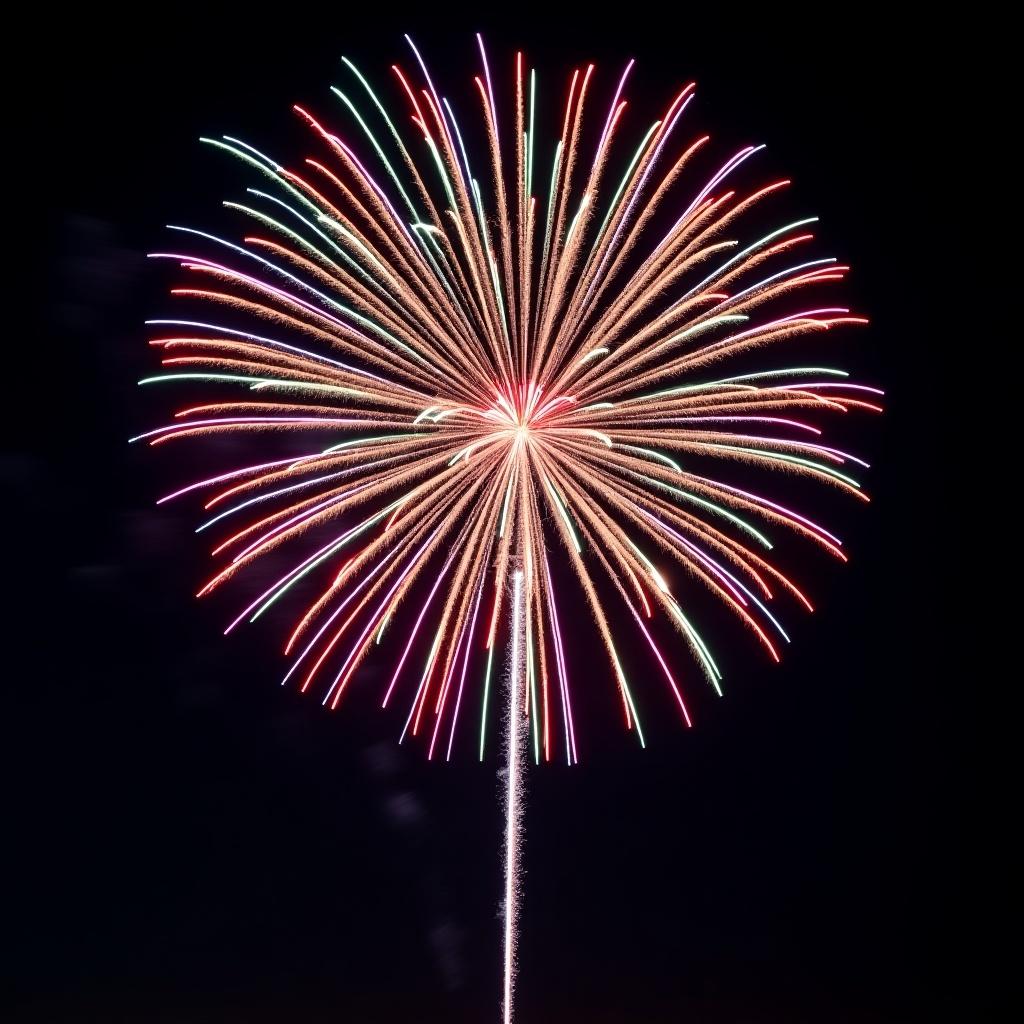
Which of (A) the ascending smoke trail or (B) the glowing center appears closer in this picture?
(B) the glowing center

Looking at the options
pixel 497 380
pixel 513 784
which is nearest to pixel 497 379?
pixel 497 380

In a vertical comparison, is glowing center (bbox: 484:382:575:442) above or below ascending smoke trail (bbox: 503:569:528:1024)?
above

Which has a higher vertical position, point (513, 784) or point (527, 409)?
point (527, 409)

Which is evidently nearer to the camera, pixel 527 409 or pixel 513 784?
pixel 527 409

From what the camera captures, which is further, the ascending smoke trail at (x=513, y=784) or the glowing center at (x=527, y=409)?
the ascending smoke trail at (x=513, y=784)

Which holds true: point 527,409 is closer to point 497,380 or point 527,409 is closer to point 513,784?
point 497,380

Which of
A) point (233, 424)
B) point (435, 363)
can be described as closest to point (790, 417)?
point (435, 363)

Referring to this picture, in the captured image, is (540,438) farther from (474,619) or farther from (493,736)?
(493,736)

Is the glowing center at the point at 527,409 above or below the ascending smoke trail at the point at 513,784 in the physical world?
above
